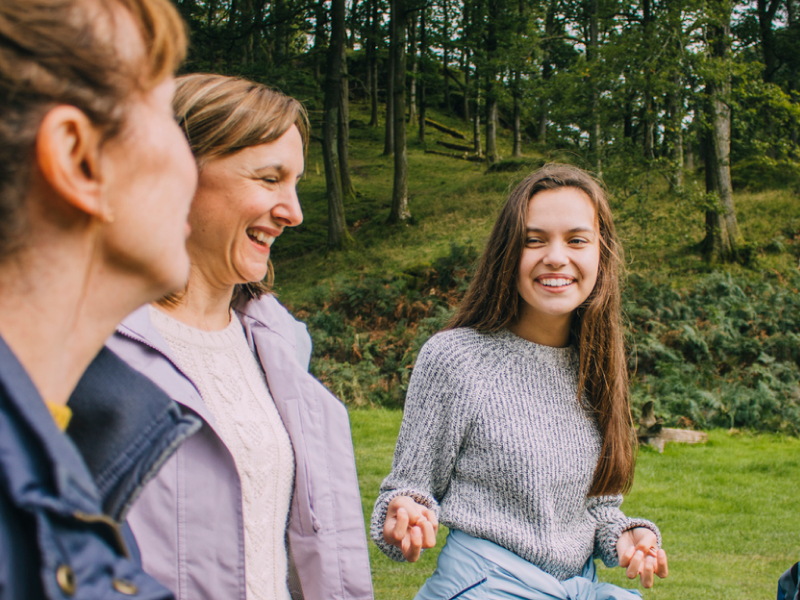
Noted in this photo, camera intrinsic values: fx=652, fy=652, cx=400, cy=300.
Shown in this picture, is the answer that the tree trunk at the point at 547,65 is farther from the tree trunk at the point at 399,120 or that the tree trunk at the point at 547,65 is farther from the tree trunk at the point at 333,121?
the tree trunk at the point at 333,121

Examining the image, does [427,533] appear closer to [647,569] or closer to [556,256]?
[647,569]

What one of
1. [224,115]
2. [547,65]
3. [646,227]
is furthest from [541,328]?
[547,65]

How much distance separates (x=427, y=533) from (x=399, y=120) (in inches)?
790

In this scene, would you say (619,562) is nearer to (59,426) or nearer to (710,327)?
Answer: (59,426)

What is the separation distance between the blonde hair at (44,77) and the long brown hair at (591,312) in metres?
1.78

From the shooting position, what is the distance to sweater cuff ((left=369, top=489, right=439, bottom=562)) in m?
2.15

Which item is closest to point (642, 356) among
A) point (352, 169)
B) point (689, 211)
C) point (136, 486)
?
point (689, 211)

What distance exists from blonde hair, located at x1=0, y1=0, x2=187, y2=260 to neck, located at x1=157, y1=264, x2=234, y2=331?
1279 mm

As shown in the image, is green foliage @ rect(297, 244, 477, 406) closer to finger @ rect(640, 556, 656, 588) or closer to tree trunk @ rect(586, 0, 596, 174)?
tree trunk @ rect(586, 0, 596, 174)

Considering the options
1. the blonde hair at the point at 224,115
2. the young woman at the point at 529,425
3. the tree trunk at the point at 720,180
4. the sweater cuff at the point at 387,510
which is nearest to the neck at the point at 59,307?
the blonde hair at the point at 224,115

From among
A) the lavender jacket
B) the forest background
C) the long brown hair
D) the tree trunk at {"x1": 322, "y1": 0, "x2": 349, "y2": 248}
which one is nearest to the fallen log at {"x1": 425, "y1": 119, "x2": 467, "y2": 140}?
the forest background

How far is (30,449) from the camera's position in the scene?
2.66ft

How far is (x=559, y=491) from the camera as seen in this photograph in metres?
2.24

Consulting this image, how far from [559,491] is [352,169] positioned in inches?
1171
